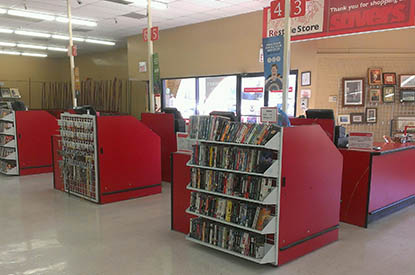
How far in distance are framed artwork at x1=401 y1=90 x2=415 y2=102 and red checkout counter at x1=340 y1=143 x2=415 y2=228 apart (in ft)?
7.15

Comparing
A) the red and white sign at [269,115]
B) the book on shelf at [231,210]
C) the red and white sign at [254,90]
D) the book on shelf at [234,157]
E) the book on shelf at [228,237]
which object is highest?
the red and white sign at [254,90]

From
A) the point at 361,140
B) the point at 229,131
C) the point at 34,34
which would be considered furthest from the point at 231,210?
the point at 34,34

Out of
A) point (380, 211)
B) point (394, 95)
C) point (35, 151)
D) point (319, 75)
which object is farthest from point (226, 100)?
point (380, 211)

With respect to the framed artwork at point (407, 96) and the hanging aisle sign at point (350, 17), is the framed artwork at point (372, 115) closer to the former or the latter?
the framed artwork at point (407, 96)

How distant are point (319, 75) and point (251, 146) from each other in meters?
4.60

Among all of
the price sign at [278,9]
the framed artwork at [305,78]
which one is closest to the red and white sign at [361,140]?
the price sign at [278,9]

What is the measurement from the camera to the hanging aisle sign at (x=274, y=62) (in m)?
3.52

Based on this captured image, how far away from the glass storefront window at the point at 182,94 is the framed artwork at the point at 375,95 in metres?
4.92

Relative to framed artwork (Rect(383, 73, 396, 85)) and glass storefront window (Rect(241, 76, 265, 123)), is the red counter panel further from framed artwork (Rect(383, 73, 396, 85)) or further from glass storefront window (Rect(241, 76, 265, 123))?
glass storefront window (Rect(241, 76, 265, 123))

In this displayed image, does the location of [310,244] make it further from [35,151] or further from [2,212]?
[35,151]

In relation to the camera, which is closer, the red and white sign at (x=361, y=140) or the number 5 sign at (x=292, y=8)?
the number 5 sign at (x=292, y=8)

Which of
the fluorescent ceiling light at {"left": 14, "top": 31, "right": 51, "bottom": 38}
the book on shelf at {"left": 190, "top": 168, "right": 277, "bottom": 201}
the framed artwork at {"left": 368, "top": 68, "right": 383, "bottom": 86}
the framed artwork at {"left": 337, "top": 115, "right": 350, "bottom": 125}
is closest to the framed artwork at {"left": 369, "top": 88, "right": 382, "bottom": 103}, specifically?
the framed artwork at {"left": 368, "top": 68, "right": 383, "bottom": 86}

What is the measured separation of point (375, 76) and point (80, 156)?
225 inches

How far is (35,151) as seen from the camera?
24.9ft
